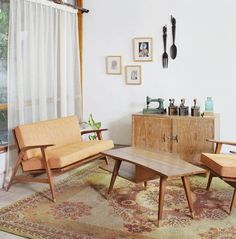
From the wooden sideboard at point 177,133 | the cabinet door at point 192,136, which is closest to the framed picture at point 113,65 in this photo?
the wooden sideboard at point 177,133

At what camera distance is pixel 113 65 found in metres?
5.23

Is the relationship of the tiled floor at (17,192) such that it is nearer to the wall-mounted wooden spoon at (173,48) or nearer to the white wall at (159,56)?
the white wall at (159,56)

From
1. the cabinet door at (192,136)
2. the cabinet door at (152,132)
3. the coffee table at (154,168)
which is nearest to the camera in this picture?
the coffee table at (154,168)

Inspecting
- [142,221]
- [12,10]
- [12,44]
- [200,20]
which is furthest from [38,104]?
[200,20]

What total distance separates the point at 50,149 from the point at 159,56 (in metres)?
2.14

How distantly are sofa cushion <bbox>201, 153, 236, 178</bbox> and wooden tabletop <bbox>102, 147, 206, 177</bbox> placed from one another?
0.21 meters

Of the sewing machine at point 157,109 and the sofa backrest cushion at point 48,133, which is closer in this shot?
the sofa backrest cushion at point 48,133

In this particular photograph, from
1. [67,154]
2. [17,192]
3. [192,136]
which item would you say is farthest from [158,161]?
[17,192]

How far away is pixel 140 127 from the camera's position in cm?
455

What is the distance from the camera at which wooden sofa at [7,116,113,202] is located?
3359mm

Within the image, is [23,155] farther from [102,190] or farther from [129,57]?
[129,57]

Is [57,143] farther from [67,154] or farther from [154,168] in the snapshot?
[154,168]

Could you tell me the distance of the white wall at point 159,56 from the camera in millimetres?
4609

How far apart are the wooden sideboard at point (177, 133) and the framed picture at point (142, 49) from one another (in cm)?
96
